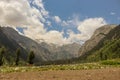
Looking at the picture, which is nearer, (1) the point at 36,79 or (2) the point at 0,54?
(1) the point at 36,79

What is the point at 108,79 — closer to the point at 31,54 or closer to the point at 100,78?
the point at 100,78

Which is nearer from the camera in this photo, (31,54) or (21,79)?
(21,79)

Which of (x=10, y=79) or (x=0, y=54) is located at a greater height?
(x=0, y=54)

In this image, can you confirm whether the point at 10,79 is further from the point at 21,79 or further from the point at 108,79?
the point at 108,79

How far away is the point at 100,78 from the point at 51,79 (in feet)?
17.5

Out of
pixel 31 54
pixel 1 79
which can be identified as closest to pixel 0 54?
pixel 31 54

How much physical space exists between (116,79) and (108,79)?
864 millimetres

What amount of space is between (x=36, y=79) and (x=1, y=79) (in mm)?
3635

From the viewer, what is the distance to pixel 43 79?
88.2 feet

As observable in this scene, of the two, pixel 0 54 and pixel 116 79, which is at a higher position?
pixel 0 54

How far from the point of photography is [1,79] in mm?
27031

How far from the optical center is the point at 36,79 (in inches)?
1059

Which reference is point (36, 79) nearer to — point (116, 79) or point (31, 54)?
point (116, 79)

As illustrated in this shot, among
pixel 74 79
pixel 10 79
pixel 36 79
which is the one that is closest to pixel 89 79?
pixel 74 79
